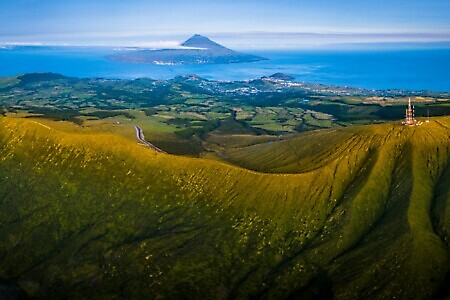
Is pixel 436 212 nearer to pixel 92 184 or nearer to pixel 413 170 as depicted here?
pixel 413 170

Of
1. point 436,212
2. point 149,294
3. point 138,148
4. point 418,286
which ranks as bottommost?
point 149,294

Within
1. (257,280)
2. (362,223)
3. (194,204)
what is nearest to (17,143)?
(194,204)

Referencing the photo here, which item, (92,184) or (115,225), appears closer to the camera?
(115,225)

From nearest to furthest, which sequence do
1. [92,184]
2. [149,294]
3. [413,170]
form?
1. [149,294]
2. [413,170]
3. [92,184]

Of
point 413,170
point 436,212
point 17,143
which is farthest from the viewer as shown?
point 17,143

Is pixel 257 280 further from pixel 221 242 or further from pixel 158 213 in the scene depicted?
pixel 158 213

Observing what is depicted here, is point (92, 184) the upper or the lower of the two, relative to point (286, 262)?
upper

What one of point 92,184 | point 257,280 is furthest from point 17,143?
point 257,280
